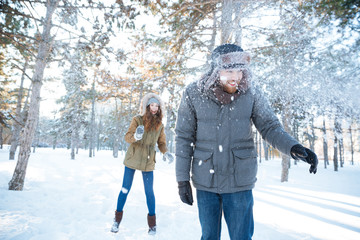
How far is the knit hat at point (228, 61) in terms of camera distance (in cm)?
162

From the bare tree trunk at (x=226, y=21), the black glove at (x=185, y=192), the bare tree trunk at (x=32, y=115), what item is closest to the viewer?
the black glove at (x=185, y=192)

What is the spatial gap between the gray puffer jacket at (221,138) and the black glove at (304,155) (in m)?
0.07

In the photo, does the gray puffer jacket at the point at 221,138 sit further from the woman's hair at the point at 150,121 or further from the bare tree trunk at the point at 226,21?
the bare tree trunk at the point at 226,21

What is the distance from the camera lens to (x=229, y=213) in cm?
159

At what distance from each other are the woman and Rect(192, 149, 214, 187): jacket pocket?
1585mm

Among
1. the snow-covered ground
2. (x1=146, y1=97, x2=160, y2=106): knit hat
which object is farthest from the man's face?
the snow-covered ground

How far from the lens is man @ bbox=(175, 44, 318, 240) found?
157 centimetres

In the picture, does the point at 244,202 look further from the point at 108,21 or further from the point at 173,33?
the point at 173,33

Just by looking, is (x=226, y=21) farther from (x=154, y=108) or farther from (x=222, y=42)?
(x=154, y=108)

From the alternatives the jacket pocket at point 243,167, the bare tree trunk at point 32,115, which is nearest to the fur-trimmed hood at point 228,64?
the jacket pocket at point 243,167

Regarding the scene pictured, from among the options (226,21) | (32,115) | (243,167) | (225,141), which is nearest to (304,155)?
(243,167)

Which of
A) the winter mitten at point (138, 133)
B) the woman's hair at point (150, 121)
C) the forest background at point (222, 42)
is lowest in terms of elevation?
the winter mitten at point (138, 133)

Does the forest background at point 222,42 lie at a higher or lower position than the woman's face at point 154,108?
higher

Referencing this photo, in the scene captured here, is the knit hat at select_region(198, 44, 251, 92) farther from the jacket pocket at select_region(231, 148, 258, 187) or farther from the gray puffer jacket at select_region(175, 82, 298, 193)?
the jacket pocket at select_region(231, 148, 258, 187)
